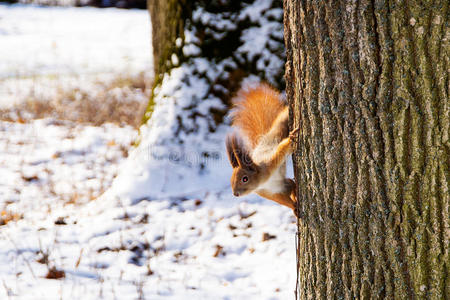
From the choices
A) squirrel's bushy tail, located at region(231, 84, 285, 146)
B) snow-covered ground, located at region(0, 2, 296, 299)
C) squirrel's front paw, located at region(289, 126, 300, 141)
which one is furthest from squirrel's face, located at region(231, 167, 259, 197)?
snow-covered ground, located at region(0, 2, 296, 299)

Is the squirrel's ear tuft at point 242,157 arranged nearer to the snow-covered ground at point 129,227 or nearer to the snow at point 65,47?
the snow-covered ground at point 129,227

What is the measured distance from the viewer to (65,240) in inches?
123

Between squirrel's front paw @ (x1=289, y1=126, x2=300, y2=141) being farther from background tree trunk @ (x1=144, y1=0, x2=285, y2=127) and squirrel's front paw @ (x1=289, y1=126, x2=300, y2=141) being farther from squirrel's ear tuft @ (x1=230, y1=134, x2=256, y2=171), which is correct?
background tree trunk @ (x1=144, y1=0, x2=285, y2=127)

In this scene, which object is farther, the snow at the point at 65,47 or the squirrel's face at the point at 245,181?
the snow at the point at 65,47

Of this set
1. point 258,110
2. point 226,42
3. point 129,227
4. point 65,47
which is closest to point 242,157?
point 258,110

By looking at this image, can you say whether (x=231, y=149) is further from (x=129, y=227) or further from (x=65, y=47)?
(x=65, y=47)

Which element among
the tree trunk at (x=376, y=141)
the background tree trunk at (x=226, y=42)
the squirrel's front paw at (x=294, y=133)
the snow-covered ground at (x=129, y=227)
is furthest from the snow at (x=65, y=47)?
the tree trunk at (x=376, y=141)

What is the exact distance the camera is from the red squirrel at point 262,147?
6.71ft

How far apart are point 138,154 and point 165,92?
0.61 meters

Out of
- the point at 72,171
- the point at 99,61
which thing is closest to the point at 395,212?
the point at 72,171

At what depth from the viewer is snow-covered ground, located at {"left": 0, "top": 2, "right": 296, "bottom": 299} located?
261cm

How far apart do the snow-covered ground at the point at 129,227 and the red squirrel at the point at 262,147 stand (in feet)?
2.47

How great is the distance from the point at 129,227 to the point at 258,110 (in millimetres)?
1696

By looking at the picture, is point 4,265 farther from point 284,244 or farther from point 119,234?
point 284,244
